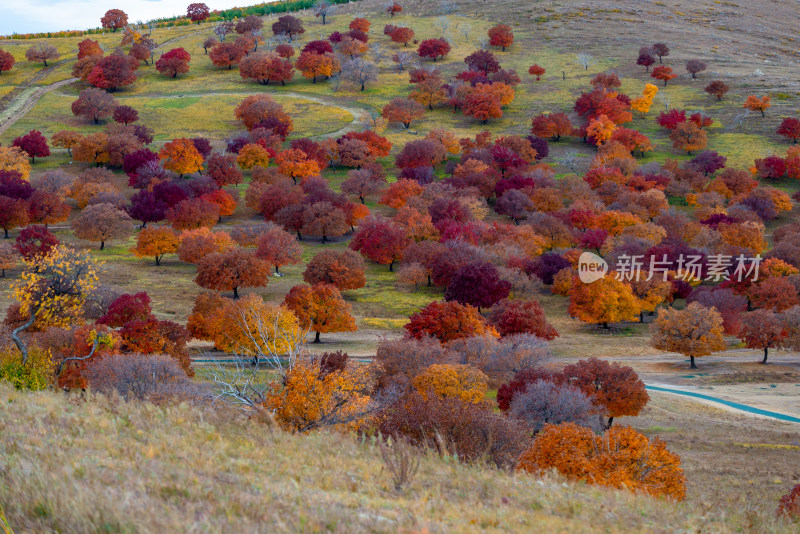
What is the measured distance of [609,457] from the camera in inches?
1230

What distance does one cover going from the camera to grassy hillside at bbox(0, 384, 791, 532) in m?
9.62

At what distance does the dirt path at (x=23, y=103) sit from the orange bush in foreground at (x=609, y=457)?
123006 mm

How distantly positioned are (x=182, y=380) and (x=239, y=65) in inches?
5137

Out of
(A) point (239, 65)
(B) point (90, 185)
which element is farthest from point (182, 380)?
(A) point (239, 65)

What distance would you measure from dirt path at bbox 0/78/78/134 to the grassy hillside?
128395 millimetres

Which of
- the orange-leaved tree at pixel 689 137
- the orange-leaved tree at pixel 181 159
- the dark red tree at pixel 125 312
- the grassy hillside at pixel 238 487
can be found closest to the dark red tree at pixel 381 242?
the dark red tree at pixel 125 312

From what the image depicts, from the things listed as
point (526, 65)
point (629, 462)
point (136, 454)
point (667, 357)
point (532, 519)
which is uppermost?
point (526, 65)

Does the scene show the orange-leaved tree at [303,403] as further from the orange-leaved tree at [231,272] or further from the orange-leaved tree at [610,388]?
the orange-leaved tree at [231,272]

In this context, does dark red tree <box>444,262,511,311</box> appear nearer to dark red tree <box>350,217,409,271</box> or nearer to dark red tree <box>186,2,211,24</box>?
dark red tree <box>350,217,409,271</box>

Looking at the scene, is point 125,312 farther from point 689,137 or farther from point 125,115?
point 689,137

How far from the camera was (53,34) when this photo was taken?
183 meters

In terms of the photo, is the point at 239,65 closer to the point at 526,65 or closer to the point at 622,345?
the point at 526,65

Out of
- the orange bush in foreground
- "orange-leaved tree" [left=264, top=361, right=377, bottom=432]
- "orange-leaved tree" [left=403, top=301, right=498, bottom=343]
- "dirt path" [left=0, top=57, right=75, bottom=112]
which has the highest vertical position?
"dirt path" [left=0, top=57, right=75, bottom=112]

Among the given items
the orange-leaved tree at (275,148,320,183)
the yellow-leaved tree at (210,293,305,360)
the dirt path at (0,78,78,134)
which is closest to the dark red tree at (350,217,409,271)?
the orange-leaved tree at (275,148,320,183)
